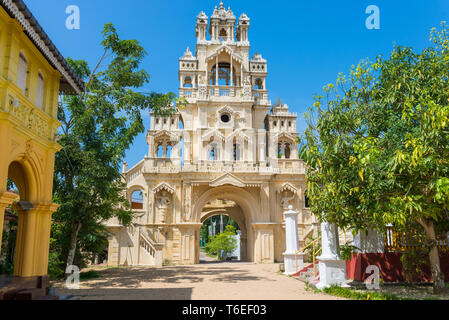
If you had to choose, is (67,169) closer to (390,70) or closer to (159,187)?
(159,187)

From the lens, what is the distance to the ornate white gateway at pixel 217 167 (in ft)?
85.7

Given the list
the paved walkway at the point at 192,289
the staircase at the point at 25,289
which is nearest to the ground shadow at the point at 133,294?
the paved walkway at the point at 192,289

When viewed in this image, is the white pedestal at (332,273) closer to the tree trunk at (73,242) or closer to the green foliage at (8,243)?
the tree trunk at (73,242)

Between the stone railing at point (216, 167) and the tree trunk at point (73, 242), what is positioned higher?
the stone railing at point (216, 167)

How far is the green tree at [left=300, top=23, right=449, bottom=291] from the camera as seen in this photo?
367 inches

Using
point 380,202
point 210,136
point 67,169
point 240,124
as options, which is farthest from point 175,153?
point 380,202

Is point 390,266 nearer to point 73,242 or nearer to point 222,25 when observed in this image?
point 73,242

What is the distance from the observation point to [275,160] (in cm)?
2878

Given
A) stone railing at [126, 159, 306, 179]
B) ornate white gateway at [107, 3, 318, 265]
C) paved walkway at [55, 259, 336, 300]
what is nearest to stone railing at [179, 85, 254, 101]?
ornate white gateway at [107, 3, 318, 265]

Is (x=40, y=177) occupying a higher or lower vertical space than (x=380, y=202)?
higher

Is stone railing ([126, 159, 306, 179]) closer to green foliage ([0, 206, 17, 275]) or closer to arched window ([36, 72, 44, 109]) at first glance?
green foliage ([0, 206, 17, 275])

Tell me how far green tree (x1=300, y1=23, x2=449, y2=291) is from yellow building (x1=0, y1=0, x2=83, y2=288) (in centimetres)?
822

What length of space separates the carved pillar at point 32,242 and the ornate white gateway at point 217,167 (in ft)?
45.0
